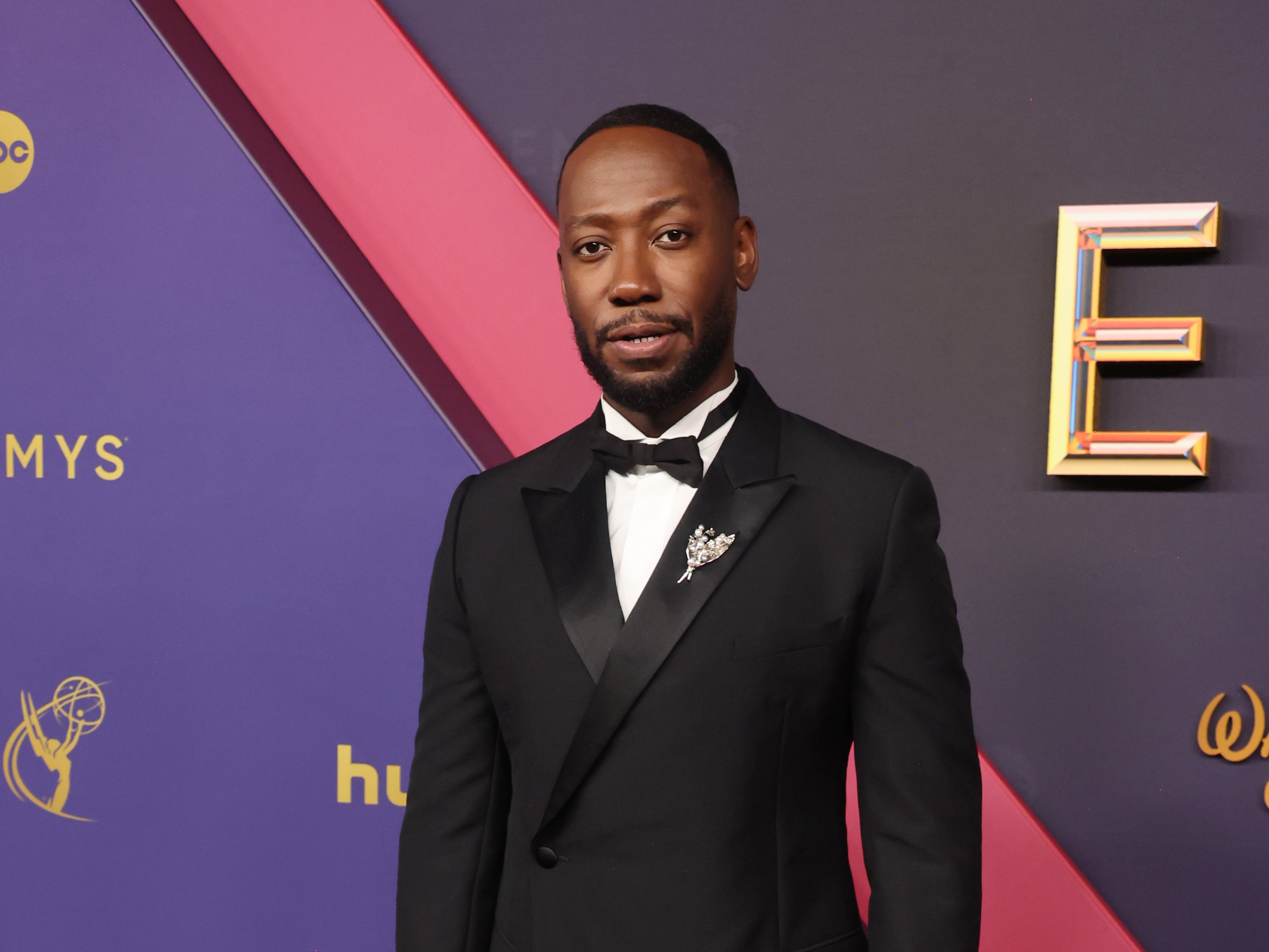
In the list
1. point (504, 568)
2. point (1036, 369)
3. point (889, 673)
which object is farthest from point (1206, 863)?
point (504, 568)

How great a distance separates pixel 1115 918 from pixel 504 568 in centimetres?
118

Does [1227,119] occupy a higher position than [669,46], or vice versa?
[669,46]

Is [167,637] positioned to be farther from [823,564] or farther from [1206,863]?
[1206,863]

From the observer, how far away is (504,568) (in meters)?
1.12

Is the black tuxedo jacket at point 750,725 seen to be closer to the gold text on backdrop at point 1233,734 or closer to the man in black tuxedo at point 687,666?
the man in black tuxedo at point 687,666

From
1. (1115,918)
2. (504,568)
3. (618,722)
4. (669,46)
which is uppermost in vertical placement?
(669,46)

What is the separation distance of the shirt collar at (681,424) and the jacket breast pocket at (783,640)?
0.70ft

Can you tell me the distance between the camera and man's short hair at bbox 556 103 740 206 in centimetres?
→ 108

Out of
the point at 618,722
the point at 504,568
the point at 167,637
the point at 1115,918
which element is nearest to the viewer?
the point at 618,722

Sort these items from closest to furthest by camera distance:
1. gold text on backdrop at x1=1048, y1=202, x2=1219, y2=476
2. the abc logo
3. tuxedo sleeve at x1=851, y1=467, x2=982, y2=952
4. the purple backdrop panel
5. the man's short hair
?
tuxedo sleeve at x1=851, y1=467, x2=982, y2=952 → the man's short hair → gold text on backdrop at x1=1048, y1=202, x2=1219, y2=476 → the purple backdrop panel → the abc logo

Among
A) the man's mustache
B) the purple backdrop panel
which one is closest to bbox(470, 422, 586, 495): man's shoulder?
the man's mustache

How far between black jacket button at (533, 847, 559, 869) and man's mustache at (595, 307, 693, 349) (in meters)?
0.47

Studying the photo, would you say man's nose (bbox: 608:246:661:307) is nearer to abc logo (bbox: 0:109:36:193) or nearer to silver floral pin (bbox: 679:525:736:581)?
silver floral pin (bbox: 679:525:736:581)

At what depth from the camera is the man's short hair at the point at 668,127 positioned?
3.55 ft
